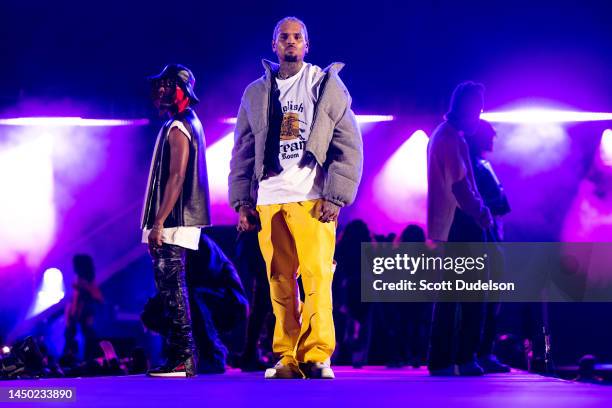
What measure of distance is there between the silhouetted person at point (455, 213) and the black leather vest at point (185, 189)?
51.9 inches

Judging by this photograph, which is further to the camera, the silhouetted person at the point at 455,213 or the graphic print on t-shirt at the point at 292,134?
the silhouetted person at the point at 455,213

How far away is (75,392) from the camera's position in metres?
3.38

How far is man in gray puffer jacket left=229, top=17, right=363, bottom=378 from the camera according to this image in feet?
13.2

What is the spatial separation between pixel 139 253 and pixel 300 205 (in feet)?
15.5

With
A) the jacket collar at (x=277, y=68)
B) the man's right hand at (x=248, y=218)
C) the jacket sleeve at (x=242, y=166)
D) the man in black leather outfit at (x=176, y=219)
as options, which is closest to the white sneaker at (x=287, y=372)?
the man in black leather outfit at (x=176, y=219)

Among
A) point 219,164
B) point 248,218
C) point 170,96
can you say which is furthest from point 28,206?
point 248,218

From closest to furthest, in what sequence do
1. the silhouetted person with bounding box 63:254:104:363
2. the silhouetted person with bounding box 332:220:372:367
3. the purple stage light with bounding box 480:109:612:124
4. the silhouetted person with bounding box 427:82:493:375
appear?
1. the silhouetted person with bounding box 427:82:493:375
2. the silhouetted person with bounding box 332:220:372:367
3. the silhouetted person with bounding box 63:254:104:363
4. the purple stage light with bounding box 480:109:612:124

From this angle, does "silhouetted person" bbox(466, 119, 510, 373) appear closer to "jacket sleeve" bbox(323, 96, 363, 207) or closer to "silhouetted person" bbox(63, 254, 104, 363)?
"jacket sleeve" bbox(323, 96, 363, 207)

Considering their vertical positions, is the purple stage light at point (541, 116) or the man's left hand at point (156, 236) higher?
the purple stage light at point (541, 116)

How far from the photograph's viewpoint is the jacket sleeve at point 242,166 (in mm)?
4297

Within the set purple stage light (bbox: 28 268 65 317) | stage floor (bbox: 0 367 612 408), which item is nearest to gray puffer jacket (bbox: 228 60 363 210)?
stage floor (bbox: 0 367 612 408)

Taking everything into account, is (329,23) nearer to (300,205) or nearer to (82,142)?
(82,142)

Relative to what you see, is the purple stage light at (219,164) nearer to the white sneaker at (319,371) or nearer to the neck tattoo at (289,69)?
the neck tattoo at (289,69)

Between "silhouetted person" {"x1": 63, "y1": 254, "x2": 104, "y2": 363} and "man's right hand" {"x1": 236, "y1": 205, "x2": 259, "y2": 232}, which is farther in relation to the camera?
"silhouetted person" {"x1": 63, "y1": 254, "x2": 104, "y2": 363}
